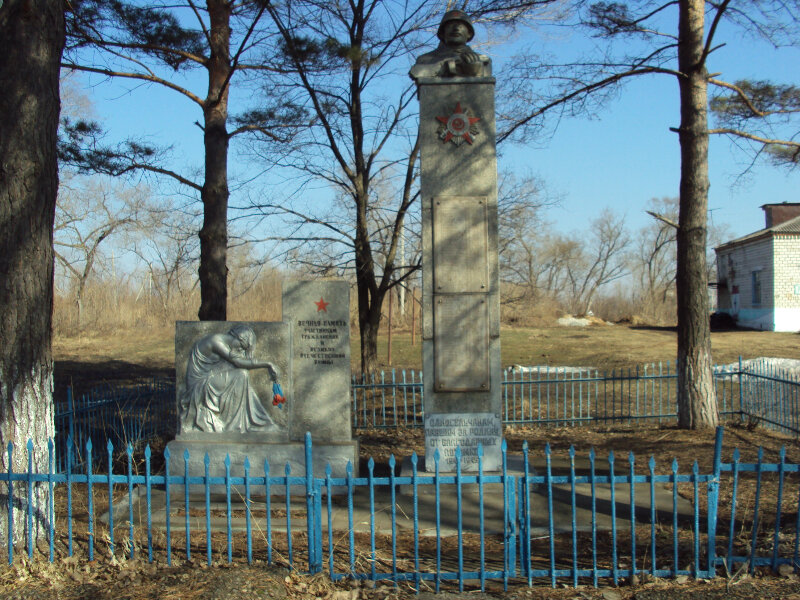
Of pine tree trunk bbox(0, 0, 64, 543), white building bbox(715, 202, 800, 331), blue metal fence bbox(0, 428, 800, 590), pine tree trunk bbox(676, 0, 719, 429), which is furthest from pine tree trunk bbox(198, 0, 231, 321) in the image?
white building bbox(715, 202, 800, 331)

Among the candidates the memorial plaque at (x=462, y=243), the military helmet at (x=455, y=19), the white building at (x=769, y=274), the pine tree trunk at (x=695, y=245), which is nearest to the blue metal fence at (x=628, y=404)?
the pine tree trunk at (x=695, y=245)

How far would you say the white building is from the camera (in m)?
29.7

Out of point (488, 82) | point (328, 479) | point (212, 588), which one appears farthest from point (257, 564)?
point (488, 82)

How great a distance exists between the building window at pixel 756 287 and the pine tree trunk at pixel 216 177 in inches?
1119

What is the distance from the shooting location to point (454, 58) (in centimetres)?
636

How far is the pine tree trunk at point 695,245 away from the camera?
9141mm

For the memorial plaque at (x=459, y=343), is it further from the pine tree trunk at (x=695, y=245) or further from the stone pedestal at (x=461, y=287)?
the pine tree trunk at (x=695, y=245)

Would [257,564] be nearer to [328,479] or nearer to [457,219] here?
[328,479]

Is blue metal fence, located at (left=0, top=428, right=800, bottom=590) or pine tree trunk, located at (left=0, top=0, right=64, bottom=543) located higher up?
pine tree trunk, located at (left=0, top=0, right=64, bottom=543)

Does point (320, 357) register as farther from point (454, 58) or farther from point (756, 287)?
point (756, 287)

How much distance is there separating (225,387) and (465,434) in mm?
2382

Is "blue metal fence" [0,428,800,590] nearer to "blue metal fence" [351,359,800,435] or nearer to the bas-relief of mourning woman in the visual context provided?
the bas-relief of mourning woman

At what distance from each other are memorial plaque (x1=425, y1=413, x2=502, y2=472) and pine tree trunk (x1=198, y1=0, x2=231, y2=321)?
5166mm

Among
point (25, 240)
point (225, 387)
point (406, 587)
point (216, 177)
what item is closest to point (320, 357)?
point (225, 387)
